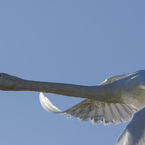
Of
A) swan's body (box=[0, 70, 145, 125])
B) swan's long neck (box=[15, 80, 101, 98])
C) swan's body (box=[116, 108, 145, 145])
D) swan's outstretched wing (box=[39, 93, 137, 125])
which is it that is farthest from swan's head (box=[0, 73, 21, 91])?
swan's body (box=[116, 108, 145, 145])

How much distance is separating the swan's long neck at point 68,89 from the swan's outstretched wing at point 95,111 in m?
3.69

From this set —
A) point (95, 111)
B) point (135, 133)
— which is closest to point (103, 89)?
point (95, 111)

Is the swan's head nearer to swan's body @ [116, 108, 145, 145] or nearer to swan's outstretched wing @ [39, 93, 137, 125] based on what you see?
swan's outstretched wing @ [39, 93, 137, 125]

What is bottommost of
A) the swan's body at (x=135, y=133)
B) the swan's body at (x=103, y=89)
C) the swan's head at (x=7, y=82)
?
the swan's body at (x=135, y=133)

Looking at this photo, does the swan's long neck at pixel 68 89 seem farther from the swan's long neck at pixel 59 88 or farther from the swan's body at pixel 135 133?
the swan's body at pixel 135 133

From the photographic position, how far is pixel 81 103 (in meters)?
16.8

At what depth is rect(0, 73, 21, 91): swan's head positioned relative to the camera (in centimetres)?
1256

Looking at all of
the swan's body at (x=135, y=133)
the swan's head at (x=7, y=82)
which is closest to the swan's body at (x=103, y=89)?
the swan's head at (x=7, y=82)

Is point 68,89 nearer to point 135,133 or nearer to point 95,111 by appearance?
point 95,111

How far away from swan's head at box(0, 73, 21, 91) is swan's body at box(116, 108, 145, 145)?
463 centimetres

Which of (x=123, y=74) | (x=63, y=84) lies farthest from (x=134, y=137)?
(x=123, y=74)

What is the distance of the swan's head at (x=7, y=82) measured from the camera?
41.2 ft

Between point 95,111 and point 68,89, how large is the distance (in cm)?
412

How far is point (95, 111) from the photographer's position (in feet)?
55.2
